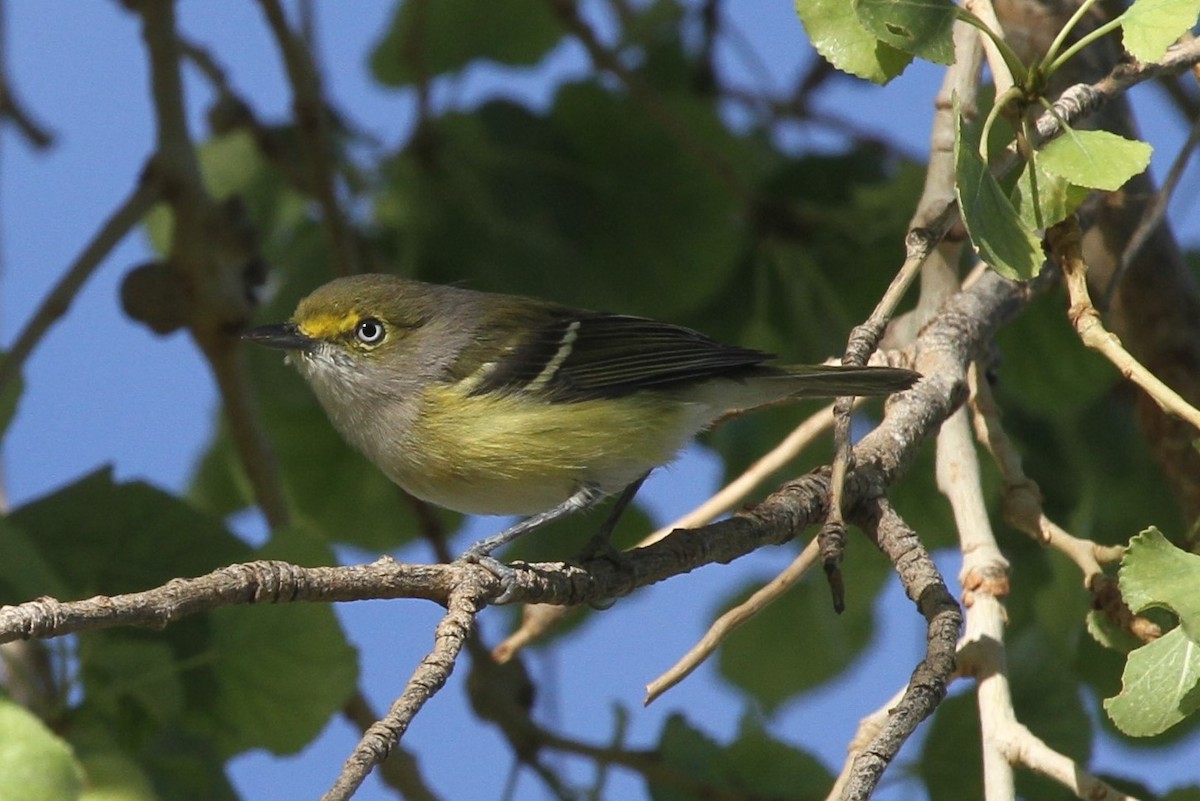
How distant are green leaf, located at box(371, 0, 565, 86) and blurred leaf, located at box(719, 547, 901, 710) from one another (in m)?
2.15

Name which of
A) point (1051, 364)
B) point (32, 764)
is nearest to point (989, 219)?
point (32, 764)

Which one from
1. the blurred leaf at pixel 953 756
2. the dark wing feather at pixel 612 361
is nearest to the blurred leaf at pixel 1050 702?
the blurred leaf at pixel 953 756

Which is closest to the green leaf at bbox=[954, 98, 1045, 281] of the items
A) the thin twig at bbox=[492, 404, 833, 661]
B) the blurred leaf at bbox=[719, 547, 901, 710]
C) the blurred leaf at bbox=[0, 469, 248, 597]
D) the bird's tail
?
the bird's tail

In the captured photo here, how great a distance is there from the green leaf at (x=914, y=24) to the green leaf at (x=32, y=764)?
1.72 meters

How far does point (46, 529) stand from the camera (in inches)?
138

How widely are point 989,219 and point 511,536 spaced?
1.36 meters

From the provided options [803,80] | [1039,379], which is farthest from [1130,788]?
[803,80]

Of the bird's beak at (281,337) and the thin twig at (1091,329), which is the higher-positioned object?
the bird's beak at (281,337)

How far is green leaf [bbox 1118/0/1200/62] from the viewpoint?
88.6 inches

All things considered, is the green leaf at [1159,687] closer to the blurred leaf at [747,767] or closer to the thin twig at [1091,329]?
the thin twig at [1091,329]

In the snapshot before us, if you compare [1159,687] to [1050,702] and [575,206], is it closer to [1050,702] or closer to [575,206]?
[1050,702]

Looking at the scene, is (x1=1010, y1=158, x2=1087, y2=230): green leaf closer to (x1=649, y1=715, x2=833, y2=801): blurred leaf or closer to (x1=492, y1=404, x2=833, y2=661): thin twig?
(x1=492, y1=404, x2=833, y2=661): thin twig

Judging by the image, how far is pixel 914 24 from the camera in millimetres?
2336

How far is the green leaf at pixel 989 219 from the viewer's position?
2.21m
